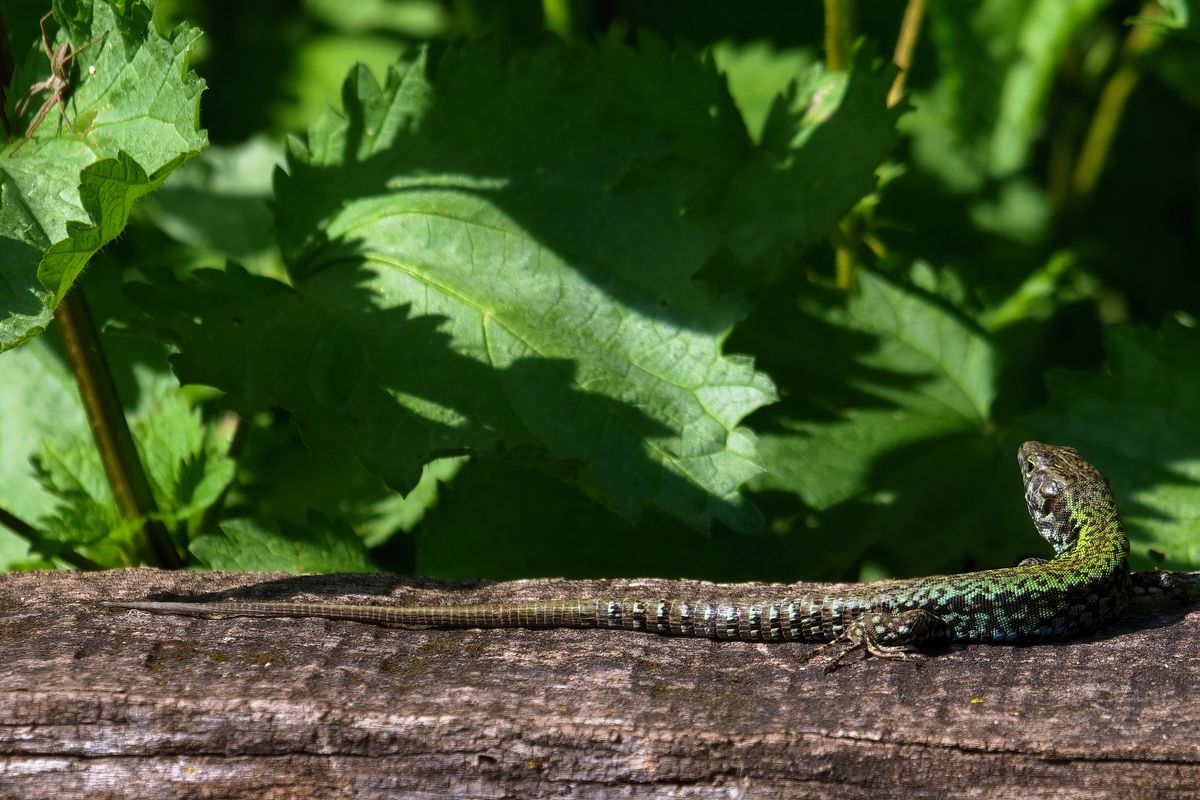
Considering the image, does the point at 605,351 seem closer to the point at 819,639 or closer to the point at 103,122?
the point at 819,639

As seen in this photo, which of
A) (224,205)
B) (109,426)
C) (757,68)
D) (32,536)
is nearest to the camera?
(109,426)

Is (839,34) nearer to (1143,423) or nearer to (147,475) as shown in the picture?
(1143,423)

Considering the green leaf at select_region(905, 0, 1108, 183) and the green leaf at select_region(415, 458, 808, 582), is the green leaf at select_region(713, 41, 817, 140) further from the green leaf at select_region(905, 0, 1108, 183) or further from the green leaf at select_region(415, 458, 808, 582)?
the green leaf at select_region(415, 458, 808, 582)

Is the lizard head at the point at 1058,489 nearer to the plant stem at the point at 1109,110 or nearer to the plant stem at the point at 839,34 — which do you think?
the plant stem at the point at 839,34

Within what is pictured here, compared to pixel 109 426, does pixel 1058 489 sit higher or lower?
lower

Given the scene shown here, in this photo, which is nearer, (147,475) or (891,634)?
(891,634)

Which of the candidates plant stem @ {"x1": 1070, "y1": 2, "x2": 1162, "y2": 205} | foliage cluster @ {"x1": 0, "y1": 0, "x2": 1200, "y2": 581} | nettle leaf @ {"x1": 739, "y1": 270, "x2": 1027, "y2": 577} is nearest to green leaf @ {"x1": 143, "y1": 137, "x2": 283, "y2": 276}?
foliage cluster @ {"x1": 0, "y1": 0, "x2": 1200, "y2": 581}

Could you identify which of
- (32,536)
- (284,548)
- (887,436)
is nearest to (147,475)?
(32,536)

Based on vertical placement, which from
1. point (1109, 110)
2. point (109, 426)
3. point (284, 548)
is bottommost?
point (284, 548)

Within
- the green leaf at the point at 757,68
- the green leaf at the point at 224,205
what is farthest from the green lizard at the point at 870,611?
the green leaf at the point at 757,68
